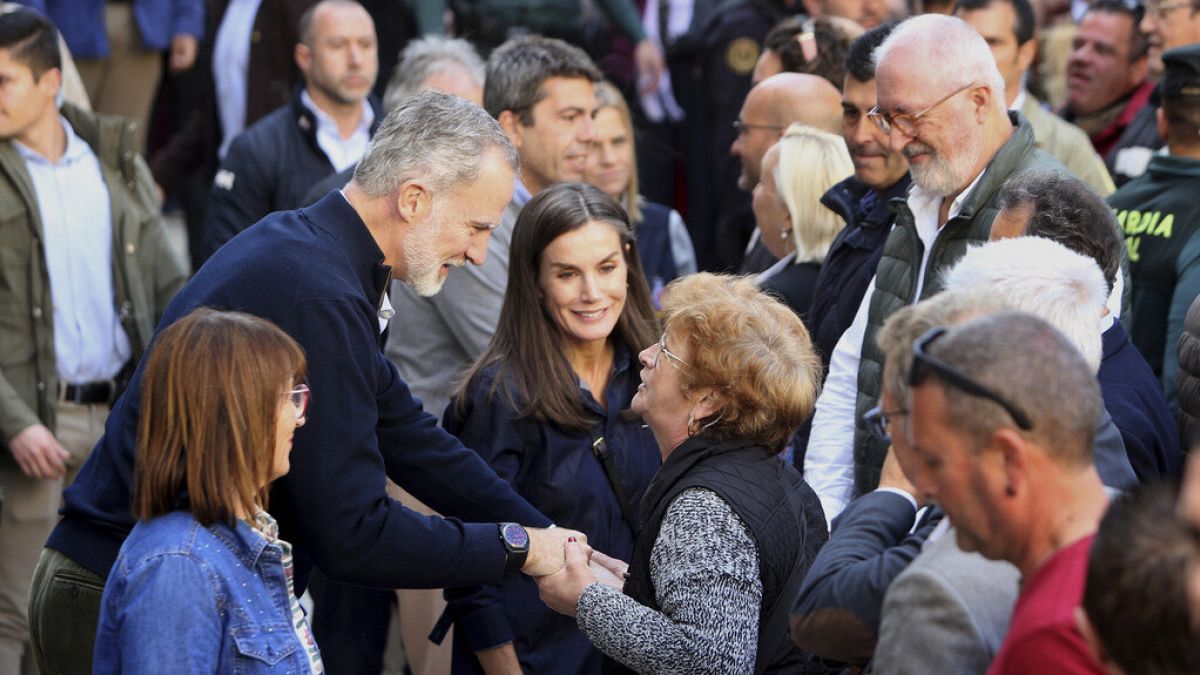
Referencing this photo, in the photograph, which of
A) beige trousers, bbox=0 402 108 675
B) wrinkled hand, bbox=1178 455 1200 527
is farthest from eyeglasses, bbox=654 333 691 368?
beige trousers, bbox=0 402 108 675

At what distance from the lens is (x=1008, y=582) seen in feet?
7.84

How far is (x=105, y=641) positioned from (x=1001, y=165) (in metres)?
2.63

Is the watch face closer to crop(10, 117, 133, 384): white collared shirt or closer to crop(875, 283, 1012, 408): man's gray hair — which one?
crop(875, 283, 1012, 408): man's gray hair

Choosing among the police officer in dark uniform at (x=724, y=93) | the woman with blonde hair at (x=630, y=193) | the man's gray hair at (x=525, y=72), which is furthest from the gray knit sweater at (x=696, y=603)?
the police officer in dark uniform at (x=724, y=93)

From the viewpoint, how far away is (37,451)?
5.53 m

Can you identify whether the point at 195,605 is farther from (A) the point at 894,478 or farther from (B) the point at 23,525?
(B) the point at 23,525

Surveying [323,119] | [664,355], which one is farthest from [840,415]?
[323,119]

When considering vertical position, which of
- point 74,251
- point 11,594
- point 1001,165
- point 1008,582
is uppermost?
point 1001,165

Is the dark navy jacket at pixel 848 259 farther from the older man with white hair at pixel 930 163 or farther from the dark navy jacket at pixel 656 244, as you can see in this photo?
the dark navy jacket at pixel 656 244

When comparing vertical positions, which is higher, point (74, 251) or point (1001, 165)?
point (1001, 165)

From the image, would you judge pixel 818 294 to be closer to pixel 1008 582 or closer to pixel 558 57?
pixel 558 57

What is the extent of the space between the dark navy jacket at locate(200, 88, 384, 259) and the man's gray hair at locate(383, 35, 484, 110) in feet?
1.53

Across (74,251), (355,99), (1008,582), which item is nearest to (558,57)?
(355,99)

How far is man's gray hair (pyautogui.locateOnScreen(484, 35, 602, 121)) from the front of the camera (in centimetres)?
570
